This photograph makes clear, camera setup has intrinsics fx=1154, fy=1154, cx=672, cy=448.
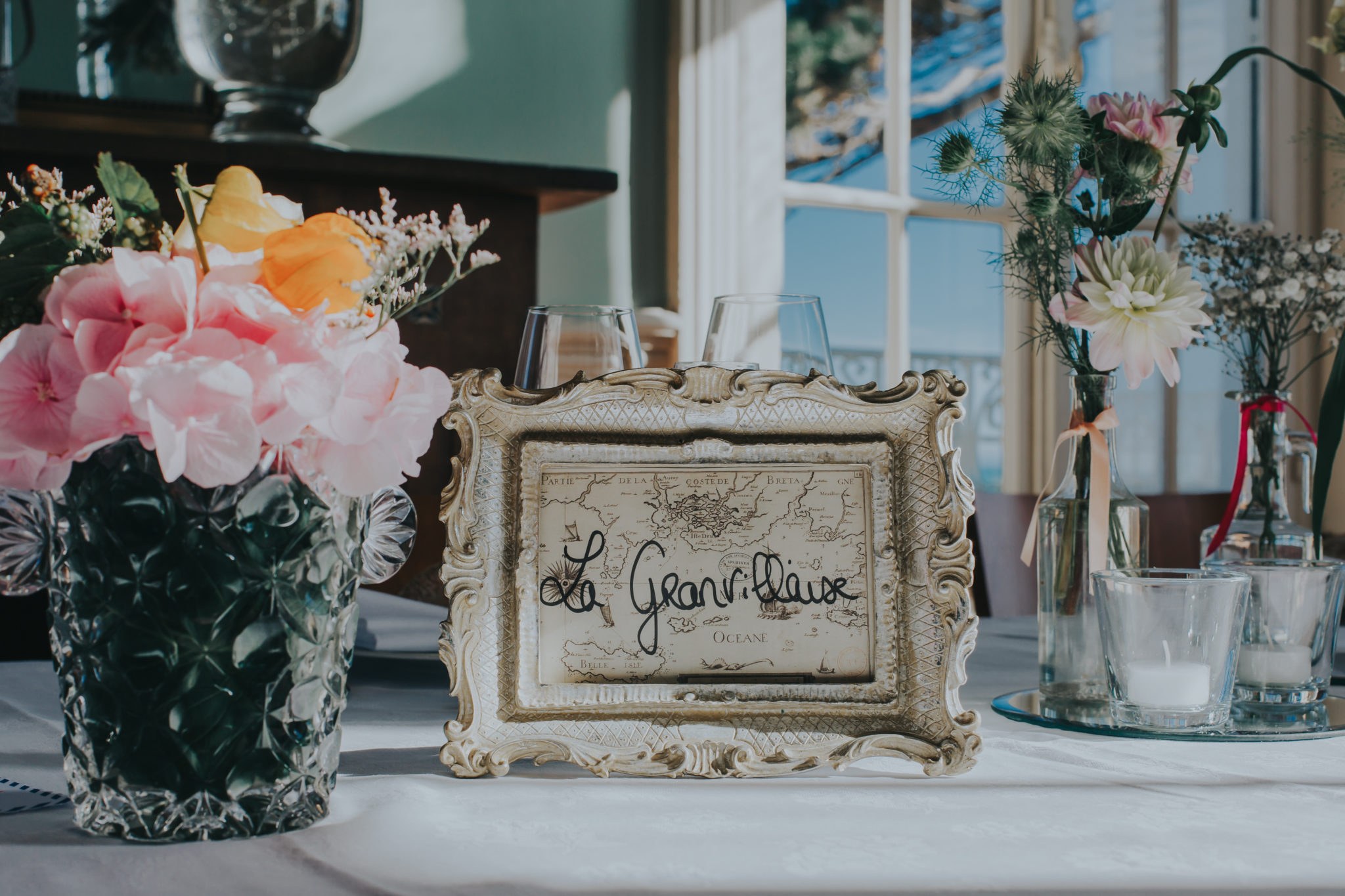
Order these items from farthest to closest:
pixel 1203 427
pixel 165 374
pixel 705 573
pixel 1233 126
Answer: pixel 1233 126 < pixel 1203 427 < pixel 705 573 < pixel 165 374

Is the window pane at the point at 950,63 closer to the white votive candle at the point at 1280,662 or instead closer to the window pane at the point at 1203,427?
the window pane at the point at 1203,427

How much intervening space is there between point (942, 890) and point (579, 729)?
0.24 m

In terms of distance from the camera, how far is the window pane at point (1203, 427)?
3137 mm

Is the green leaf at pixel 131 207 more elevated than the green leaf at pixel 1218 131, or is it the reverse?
the green leaf at pixel 1218 131

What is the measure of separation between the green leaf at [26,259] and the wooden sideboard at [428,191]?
96 centimetres

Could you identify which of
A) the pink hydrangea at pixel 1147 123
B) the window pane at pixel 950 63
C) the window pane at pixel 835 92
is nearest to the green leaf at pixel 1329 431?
the pink hydrangea at pixel 1147 123

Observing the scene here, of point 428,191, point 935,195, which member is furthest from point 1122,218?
point 935,195

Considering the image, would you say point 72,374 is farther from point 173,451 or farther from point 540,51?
point 540,51

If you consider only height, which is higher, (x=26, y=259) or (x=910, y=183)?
(x=910, y=183)

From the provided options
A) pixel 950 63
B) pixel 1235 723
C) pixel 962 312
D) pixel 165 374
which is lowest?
pixel 1235 723

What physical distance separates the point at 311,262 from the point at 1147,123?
21.8 inches

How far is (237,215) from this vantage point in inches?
18.6

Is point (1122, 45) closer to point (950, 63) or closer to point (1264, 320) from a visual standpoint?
point (950, 63)

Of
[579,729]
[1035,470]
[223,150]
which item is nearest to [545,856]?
[579,729]
